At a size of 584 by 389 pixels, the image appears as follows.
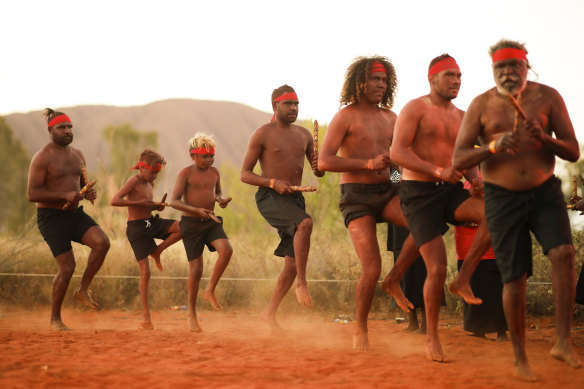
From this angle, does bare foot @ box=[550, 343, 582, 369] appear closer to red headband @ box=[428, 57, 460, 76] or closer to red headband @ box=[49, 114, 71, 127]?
red headband @ box=[428, 57, 460, 76]

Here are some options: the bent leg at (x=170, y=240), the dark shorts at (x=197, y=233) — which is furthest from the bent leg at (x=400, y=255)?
the bent leg at (x=170, y=240)

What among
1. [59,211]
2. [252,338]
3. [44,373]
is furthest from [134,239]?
[44,373]

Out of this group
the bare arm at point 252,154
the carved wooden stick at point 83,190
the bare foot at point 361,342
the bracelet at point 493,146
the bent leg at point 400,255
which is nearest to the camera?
the bracelet at point 493,146

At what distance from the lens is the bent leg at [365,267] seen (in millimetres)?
5715

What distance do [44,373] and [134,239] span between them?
3734 millimetres

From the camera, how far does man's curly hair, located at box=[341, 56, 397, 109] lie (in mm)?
5996

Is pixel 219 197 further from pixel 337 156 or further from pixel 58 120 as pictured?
pixel 337 156

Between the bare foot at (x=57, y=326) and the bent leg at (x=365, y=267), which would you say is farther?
the bare foot at (x=57, y=326)

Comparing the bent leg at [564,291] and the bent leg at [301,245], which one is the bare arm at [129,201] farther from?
the bent leg at [564,291]

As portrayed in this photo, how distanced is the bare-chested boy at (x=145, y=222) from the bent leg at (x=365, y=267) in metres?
3.13

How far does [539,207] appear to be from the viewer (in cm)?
436

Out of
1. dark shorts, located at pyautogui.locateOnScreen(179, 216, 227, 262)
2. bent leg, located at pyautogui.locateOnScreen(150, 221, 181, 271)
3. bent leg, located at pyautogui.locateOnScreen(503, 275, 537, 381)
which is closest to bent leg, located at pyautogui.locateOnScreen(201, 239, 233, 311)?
dark shorts, located at pyautogui.locateOnScreen(179, 216, 227, 262)

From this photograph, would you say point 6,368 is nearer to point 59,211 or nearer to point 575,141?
point 59,211

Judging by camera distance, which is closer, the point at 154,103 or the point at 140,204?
the point at 140,204
